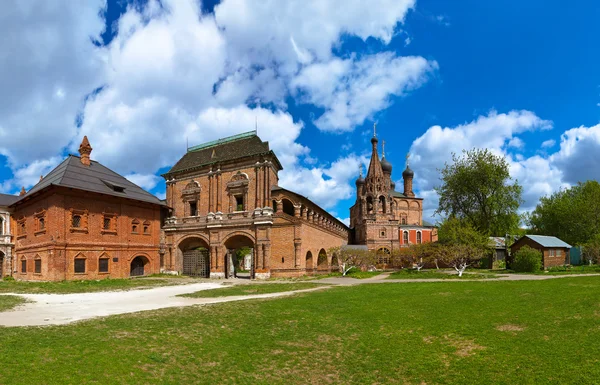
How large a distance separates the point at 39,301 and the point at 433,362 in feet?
50.3

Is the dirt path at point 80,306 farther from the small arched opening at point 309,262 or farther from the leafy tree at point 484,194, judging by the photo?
the leafy tree at point 484,194

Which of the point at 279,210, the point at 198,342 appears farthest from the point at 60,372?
the point at 279,210

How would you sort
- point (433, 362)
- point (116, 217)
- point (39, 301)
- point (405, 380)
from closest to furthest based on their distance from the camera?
1. point (405, 380)
2. point (433, 362)
3. point (39, 301)
4. point (116, 217)

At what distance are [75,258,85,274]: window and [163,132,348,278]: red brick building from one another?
23.7ft

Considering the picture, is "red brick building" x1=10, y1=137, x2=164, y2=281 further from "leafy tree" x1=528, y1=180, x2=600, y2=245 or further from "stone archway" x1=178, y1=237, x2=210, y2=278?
"leafy tree" x1=528, y1=180, x2=600, y2=245

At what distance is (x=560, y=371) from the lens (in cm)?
642

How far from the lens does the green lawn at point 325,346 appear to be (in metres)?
6.48

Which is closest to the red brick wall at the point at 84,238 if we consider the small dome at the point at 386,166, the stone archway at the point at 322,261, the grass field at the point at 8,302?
the grass field at the point at 8,302

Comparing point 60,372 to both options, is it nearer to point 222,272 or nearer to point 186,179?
point 222,272

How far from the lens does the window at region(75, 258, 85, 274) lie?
2525 cm

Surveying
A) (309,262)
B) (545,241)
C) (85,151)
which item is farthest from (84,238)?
(545,241)

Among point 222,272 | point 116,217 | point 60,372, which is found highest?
point 116,217

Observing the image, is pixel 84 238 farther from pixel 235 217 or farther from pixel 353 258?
pixel 353 258

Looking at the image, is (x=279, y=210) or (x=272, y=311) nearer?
(x=272, y=311)
